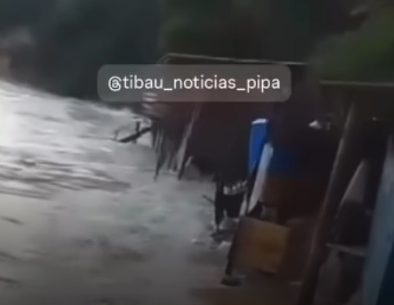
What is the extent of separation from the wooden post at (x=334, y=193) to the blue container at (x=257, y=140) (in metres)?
0.09

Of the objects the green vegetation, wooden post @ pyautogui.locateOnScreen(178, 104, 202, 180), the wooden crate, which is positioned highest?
the green vegetation

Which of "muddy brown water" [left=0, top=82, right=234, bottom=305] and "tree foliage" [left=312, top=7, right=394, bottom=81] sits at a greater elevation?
"tree foliage" [left=312, top=7, right=394, bottom=81]

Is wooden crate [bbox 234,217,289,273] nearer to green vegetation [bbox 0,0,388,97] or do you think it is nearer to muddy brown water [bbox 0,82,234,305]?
muddy brown water [bbox 0,82,234,305]

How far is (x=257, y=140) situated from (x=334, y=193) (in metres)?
0.11

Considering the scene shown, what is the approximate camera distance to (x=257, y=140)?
98 cm

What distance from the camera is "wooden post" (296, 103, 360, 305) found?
99 centimetres

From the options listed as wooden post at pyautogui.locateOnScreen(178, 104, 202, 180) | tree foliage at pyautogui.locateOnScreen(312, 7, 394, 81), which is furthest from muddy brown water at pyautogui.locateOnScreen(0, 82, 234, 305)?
Answer: tree foliage at pyautogui.locateOnScreen(312, 7, 394, 81)

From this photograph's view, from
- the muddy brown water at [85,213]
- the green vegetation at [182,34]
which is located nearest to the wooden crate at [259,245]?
the muddy brown water at [85,213]

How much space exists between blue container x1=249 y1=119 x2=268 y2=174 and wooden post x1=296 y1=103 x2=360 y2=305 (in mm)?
90

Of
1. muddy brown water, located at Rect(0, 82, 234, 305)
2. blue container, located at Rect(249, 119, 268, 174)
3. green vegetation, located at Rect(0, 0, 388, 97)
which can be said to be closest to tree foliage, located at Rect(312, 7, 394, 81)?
green vegetation, located at Rect(0, 0, 388, 97)

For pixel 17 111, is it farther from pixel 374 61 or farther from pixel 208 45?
pixel 374 61

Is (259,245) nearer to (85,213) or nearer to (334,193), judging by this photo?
(334,193)

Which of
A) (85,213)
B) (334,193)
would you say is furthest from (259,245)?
(85,213)

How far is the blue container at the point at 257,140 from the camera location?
0.98 meters
